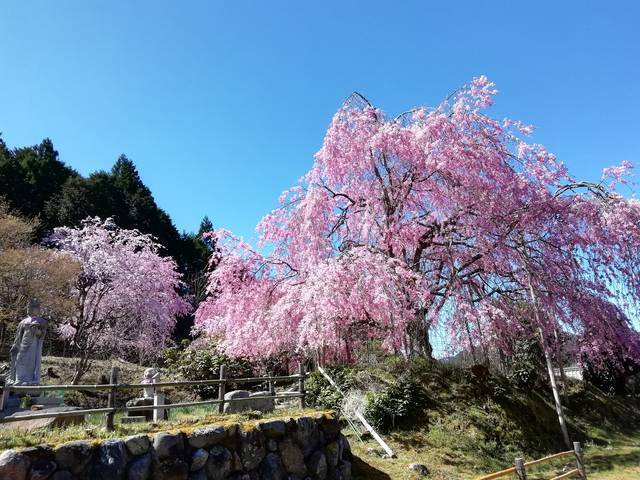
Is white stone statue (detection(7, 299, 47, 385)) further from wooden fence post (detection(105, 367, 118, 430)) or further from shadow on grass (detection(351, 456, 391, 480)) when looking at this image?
shadow on grass (detection(351, 456, 391, 480))

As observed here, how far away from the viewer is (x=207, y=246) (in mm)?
42688

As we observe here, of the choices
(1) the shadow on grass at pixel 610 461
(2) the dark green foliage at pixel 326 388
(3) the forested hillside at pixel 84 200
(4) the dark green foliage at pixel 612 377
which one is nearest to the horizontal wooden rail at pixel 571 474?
(1) the shadow on grass at pixel 610 461

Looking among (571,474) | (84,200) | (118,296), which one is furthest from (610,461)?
(84,200)

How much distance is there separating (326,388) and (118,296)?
12.8 m

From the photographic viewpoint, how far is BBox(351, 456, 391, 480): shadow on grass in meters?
7.38

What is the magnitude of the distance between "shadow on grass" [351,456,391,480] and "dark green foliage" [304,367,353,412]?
1.76 metres

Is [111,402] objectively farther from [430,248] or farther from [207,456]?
[430,248]

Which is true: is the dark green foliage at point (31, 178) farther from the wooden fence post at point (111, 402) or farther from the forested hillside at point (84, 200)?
the wooden fence post at point (111, 402)

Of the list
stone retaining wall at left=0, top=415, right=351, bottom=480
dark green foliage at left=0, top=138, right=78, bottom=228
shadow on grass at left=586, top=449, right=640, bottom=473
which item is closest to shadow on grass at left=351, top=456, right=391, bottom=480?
stone retaining wall at left=0, top=415, right=351, bottom=480

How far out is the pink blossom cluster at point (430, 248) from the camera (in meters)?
10.4

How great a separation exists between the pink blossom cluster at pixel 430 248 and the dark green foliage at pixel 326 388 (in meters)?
0.69

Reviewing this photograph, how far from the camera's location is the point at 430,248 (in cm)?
1262

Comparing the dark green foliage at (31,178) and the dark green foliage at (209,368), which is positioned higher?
the dark green foliage at (31,178)

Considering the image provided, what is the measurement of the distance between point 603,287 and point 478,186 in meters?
3.78
